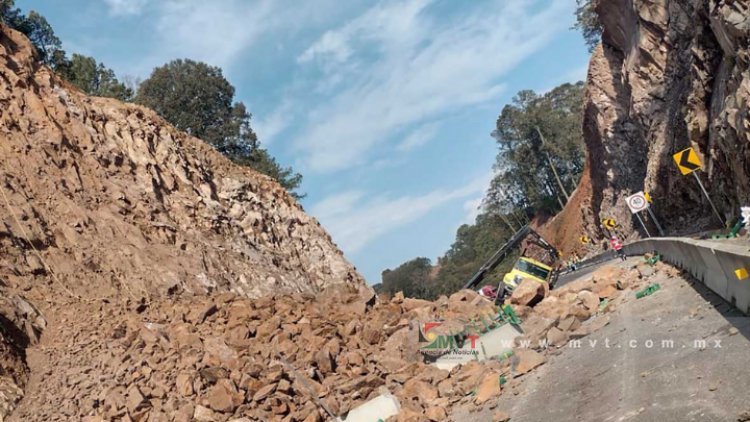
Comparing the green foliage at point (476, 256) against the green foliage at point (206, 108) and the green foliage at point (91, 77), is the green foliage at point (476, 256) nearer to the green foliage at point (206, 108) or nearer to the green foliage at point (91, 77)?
the green foliage at point (206, 108)

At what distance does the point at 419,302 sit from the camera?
68.6 ft

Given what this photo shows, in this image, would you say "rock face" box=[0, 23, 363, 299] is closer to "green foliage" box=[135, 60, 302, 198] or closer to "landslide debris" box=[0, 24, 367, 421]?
"landslide debris" box=[0, 24, 367, 421]

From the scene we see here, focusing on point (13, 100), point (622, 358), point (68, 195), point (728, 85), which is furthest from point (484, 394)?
point (13, 100)

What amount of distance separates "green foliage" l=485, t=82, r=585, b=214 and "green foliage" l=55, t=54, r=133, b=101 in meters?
59.0

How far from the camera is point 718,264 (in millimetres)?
11609

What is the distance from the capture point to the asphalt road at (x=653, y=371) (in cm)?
739

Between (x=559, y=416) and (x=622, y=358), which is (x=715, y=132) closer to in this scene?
(x=622, y=358)

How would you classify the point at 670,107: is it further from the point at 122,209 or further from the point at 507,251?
the point at 122,209

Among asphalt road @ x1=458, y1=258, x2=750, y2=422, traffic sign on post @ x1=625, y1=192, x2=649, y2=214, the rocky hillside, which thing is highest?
the rocky hillside

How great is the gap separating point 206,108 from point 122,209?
2528 cm

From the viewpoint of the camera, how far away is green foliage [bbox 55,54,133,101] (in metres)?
37.9

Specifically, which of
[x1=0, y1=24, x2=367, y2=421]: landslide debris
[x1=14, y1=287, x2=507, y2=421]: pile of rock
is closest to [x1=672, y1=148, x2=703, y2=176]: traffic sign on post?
[x1=14, y1=287, x2=507, y2=421]: pile of rock

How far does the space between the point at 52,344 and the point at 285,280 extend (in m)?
10.6

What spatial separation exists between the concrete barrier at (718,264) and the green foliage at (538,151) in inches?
2727
